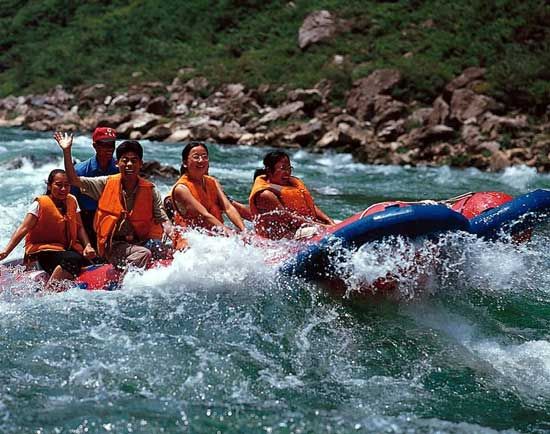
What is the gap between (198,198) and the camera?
17.1 feet

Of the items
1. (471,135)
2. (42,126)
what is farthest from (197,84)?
(471,135)

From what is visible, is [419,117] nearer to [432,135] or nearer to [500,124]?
[432,135]

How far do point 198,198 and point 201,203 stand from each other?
48 mm

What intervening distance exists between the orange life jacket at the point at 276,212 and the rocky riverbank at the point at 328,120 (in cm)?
843

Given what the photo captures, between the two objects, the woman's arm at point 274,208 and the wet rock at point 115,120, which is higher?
the woman's arm at point 274,208

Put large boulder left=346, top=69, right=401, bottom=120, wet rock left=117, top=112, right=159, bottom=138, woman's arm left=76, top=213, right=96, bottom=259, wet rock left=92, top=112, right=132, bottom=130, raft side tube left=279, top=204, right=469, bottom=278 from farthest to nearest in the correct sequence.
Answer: wet rock left=92, top=112, right=132, bottom=130, wet rock left=117, top=112, right=159, bottom=138, large boulder left=346, top=69, right=401, bottom=120, woman's arm left=76, top=213, right=96, bottom=259, raft side tube left=279, top=204, right=469, bottom=278

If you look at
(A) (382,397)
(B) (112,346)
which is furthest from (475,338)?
(B) (112,346)

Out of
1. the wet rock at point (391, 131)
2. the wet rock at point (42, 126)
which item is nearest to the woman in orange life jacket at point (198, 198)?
the wet rock at point (391, 131)

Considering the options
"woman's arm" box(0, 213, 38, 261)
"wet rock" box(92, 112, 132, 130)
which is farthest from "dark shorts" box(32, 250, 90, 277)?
"wet rock" box(92, 112, 132, 130)

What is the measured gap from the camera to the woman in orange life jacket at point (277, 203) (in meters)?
5.32

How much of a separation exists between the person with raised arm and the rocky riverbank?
9.16 metres

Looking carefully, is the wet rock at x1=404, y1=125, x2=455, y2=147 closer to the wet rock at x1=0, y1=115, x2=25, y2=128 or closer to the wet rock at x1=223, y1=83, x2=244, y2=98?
the wet rock at x1=223, y1=83, x2=244, y2=98

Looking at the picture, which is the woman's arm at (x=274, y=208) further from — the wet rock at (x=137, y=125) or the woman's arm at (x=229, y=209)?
the wet rock at (x=137, y=125)

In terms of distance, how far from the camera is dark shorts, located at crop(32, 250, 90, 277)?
16.2ft
